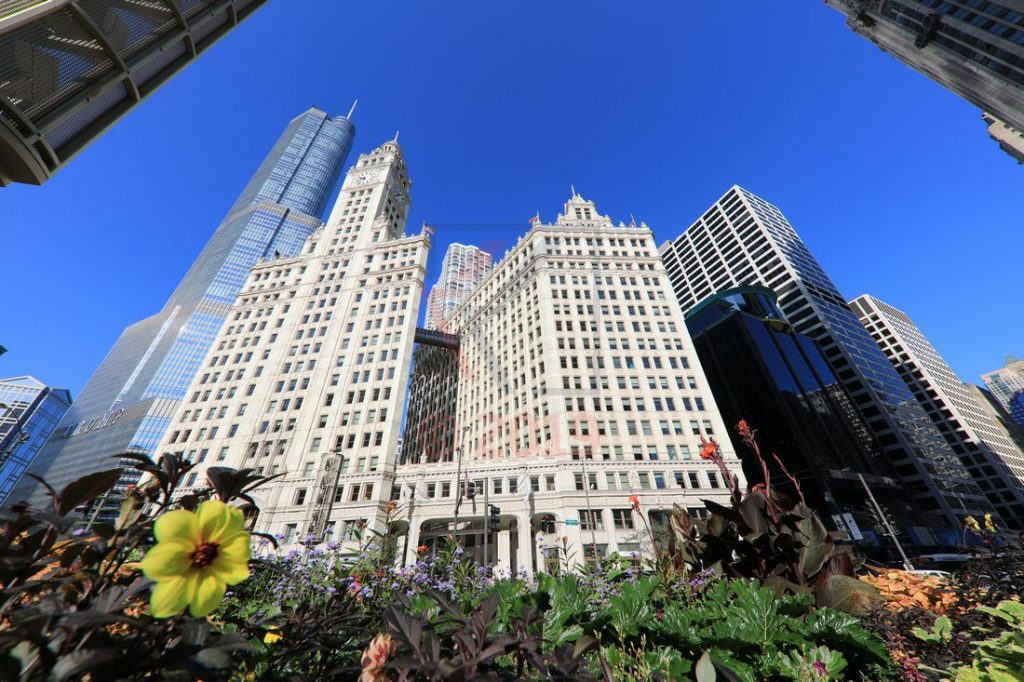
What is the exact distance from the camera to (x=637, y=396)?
1793 inches

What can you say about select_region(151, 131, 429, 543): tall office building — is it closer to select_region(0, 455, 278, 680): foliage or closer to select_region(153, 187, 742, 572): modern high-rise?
select_region(153, 187, 742, 572): modern high-rise

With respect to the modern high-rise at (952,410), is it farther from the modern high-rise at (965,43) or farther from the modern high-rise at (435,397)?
the modern high-rise at (435,397)

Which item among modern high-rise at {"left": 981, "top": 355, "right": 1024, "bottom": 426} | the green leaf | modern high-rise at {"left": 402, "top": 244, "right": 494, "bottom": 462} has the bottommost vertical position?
the green leaf

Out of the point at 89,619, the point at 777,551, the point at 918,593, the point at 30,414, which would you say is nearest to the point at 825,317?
the point at 918,593

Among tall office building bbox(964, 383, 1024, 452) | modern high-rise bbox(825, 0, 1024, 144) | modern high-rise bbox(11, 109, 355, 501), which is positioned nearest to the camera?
modern high-rise bbox(825, 0, 1024, 144)

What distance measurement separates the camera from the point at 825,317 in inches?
3445

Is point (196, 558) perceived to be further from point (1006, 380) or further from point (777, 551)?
point (1006, 380)

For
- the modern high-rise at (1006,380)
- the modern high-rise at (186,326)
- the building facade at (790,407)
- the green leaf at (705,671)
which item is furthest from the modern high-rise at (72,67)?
the modern high-rise at (1006,380)

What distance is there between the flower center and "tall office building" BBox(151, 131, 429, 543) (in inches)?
1368

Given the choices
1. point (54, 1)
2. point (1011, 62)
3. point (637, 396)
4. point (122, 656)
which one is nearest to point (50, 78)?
point (54, 1)

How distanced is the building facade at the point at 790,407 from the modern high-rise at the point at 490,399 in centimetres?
2059

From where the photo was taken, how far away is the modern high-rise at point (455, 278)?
350 ft

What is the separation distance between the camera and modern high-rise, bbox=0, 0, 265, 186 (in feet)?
29.4

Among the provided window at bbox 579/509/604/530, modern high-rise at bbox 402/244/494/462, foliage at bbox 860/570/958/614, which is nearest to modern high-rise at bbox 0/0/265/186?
foliage at bbox 860/570/958/614
